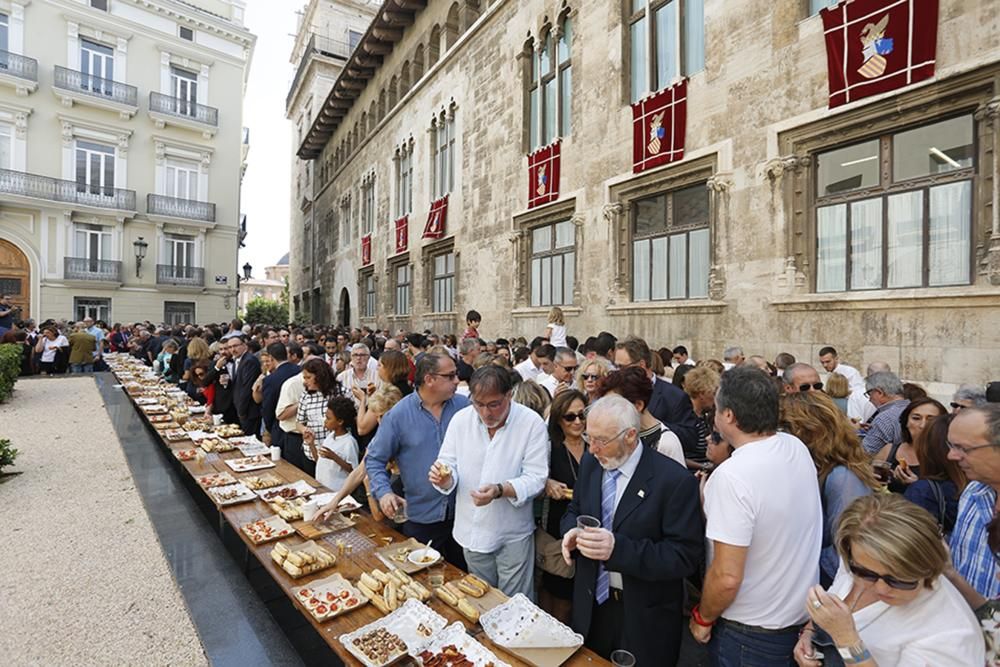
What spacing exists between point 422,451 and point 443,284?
46.6ft

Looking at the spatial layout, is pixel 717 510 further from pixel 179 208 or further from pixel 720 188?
pixel 179 208

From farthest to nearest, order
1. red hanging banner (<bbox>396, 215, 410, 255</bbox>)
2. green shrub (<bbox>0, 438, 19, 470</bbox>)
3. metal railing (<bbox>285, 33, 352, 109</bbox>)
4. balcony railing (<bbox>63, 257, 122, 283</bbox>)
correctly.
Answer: metal railing (<bbox>285, 33, 352, 109</bbox>), balcony railing (<bbox>63, 257, 122, 283</bbox>), red hanging banner (<bbox>396, 215, 410, 255</bbox>), green shrub (<bbox>0, 438, 19, 470</bbox>)

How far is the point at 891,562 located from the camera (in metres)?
1.59

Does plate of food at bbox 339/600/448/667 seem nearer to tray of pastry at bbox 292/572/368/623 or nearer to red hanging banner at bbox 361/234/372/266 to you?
tray of pastry at bbox 292/572/368/623

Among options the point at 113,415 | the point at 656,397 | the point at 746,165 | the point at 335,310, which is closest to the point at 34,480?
the point at 113,415

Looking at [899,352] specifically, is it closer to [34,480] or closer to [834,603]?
[834,603]

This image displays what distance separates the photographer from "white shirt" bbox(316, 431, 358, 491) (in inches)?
171

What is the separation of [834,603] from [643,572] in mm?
705

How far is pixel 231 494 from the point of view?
13.1 ft

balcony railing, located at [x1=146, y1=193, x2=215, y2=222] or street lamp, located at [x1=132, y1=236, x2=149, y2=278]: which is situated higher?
balcony railing, located at [x1=146, y1=193, x2=215, y2=222]

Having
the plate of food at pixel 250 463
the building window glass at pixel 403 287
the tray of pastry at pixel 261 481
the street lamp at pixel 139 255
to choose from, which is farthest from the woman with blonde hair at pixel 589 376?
the street lamp at pixel 139 255

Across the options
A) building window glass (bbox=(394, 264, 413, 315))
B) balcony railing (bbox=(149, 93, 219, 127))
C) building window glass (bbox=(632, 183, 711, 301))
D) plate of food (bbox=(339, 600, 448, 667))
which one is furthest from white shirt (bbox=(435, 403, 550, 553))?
balcony railing (bbox=(149, 93, 219, 127))

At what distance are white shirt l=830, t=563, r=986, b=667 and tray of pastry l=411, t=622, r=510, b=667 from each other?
1306mm

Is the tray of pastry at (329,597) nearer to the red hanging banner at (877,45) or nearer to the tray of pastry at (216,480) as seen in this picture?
the tray of pastry at (216,480)
